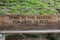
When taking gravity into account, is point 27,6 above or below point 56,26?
above

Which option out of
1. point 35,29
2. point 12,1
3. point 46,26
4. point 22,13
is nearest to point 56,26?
point 46,26

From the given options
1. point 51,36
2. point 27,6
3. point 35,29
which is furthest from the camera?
point 27,6

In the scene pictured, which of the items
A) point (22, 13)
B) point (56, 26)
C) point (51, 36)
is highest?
point (22, 13)

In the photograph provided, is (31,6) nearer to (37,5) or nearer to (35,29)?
(37,5)

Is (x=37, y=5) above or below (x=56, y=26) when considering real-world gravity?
above

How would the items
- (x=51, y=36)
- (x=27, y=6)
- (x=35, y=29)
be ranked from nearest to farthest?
(x=35, y=29) → (x=51, y=36) → (x=27, y=6)

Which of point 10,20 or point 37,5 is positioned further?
point 37,5

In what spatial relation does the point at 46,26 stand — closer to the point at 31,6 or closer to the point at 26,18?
the point at 26,18

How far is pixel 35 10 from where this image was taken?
9.88 ft

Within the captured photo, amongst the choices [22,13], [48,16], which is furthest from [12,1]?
[48,16]

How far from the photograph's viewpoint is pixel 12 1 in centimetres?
325

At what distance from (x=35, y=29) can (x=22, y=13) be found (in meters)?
0.36

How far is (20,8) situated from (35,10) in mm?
265

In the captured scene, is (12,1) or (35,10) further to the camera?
(12,1)
